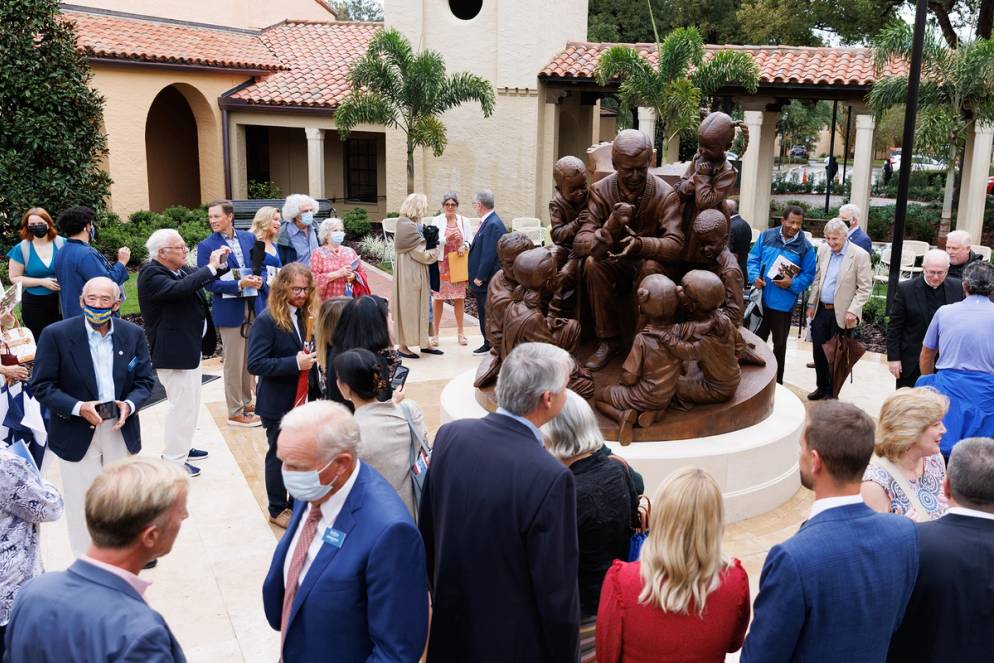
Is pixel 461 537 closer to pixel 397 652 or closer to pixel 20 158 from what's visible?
pixel 397 652

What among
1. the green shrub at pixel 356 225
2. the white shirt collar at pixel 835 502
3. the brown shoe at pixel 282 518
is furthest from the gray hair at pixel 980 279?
the green shrub at pixel 356 225

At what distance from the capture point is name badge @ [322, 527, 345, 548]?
2.76m

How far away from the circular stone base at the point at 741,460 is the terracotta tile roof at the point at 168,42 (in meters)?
16.6

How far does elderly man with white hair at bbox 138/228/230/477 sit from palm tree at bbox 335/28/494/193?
12.8m

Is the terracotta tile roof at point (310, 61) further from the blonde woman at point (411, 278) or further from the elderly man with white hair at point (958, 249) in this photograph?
the elderly man with white hair at point (958, 249)

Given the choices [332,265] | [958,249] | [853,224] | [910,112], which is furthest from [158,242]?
[910,112]

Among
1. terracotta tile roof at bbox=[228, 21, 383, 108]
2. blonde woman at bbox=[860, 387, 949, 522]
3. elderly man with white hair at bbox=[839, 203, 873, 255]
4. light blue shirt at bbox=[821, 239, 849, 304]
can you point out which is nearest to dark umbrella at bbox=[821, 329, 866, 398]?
light blue shirt at bbox=[821, 239, 849, 304]

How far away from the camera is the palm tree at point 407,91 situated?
731 inches

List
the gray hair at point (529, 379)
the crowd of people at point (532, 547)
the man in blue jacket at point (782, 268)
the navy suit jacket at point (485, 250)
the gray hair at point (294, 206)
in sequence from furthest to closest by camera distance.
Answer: the navy suit jacket at point (485, 250), the gray hair at point (294, 206), the man in blue jacket at point (782, 268), the gray hair at point (529, 379), the crowd of people at point (532, 547)

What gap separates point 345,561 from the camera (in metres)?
2.73

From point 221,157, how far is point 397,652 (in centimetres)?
2194

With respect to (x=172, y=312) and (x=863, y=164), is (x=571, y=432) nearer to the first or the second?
(x=172, y=312)

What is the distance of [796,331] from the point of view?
39.5 ft

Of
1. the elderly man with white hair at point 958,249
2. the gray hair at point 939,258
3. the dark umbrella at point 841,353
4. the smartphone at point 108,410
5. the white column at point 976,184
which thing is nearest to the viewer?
the smartphone at point 108,410
